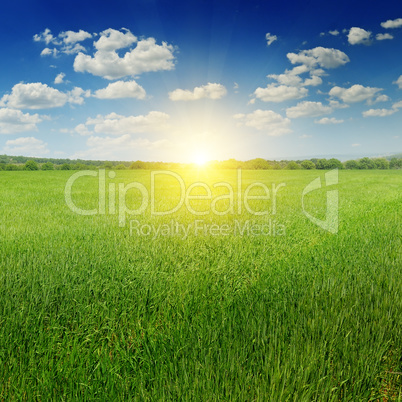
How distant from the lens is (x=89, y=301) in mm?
3541

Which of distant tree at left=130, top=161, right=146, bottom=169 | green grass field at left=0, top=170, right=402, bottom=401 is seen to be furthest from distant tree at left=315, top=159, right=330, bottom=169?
green grass field at left=0, top=170, right=402, bottom=401

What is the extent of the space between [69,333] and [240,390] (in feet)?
6.04

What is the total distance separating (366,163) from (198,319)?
91.0 m

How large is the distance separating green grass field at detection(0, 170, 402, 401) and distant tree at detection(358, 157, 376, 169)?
84589mm

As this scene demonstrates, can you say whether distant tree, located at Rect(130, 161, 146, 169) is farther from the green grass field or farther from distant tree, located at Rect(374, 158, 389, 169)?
distant tree, located at Rect(374, 158, 389, 169)

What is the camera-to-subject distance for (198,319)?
10.0 feet

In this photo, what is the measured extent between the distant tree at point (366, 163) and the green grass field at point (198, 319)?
8459 centimetres

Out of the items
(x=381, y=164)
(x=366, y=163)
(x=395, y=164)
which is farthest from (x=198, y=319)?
(x=395, y=164)

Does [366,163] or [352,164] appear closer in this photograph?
[352,164]

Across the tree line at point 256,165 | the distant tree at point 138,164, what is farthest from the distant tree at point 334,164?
the distant tree at point 138,164

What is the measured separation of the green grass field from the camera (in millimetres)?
2172

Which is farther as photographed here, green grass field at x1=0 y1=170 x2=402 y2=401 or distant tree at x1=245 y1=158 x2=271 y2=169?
distant tree at x1=245 y1=158 x2=271 y2=169

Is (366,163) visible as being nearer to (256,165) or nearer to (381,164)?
(381,164)

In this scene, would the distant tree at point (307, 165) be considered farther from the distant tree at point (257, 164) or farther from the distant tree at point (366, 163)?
the distant tree at point (366, 163)
